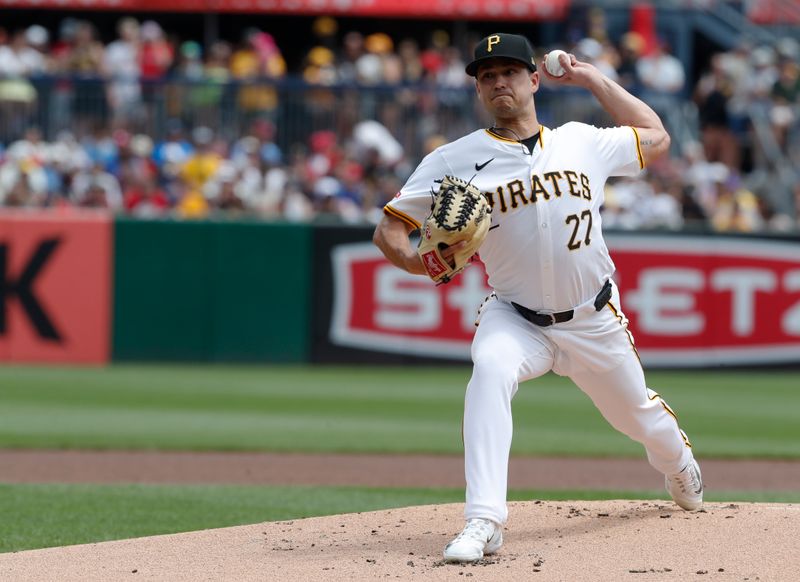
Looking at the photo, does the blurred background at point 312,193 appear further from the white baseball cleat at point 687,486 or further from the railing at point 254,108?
the white baseball cleat at point 687,486

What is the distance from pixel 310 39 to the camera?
23438 mm

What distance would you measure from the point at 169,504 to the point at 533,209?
292 centimetres

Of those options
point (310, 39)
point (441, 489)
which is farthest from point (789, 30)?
point (441, 489)

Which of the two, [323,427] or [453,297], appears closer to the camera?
[323,427]

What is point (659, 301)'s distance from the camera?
608 inches

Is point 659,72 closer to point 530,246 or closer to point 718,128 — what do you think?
point 718,128

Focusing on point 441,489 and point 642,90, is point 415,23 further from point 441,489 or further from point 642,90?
point 441,489

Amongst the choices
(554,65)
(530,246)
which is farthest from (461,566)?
(554,65)

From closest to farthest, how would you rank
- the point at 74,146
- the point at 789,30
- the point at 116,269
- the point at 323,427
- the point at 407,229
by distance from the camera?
the point at 407,229 → the point at 323,427 → the point at 116,269 → the point at 74,146 → the point at 789,30

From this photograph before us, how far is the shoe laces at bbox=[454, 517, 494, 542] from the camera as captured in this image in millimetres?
5007

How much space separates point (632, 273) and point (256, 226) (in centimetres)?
418

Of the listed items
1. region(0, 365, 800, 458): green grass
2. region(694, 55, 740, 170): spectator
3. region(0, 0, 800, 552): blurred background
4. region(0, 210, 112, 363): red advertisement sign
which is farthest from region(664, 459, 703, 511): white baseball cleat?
region(694, 55, 740, 170): spectator

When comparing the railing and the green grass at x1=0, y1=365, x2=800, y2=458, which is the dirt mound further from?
the railing

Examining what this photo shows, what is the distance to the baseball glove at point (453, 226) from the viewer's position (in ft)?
16.8
